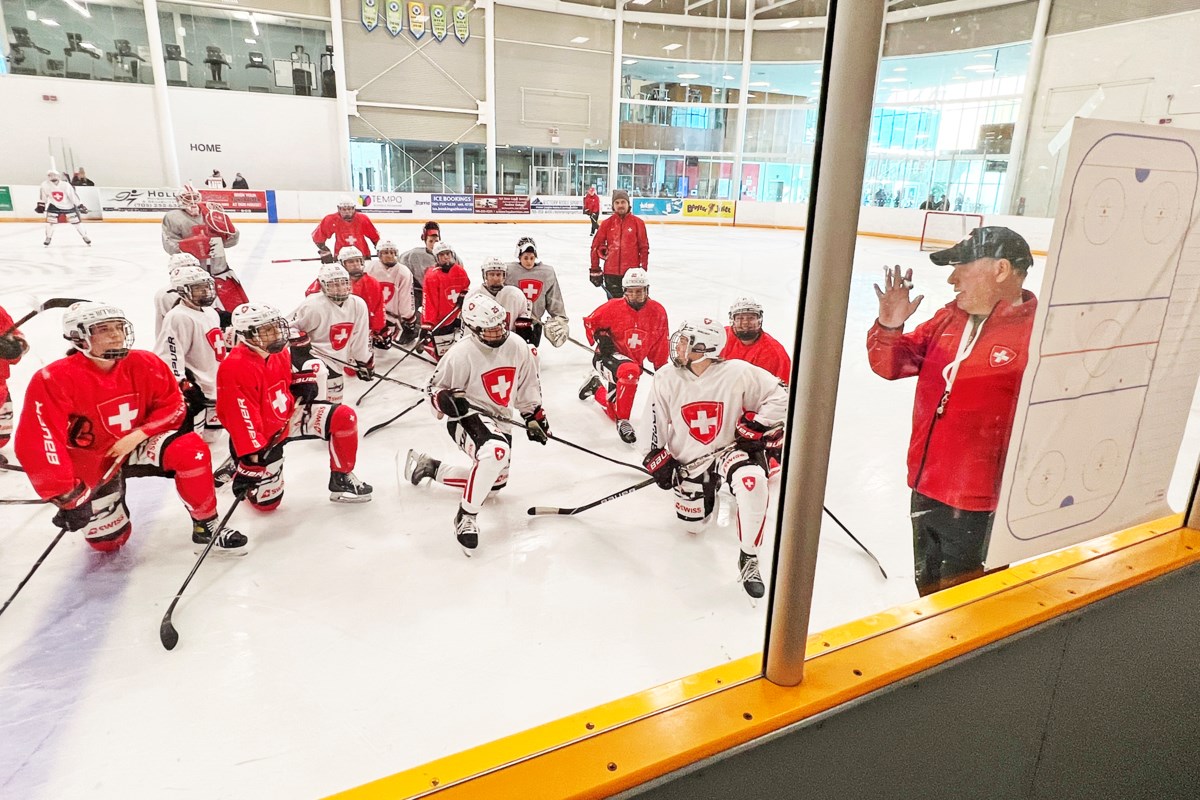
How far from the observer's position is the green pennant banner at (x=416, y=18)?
1772cm

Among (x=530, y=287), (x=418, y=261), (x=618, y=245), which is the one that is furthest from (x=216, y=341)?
(x=618, y=245)

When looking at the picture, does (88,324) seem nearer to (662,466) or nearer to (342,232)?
(662,466)

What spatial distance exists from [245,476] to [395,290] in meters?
3.53

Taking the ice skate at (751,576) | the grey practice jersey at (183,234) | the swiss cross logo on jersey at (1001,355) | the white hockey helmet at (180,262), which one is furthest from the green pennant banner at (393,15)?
the swiss cross logo on jersey at (1001,355)

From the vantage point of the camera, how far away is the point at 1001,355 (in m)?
1.43

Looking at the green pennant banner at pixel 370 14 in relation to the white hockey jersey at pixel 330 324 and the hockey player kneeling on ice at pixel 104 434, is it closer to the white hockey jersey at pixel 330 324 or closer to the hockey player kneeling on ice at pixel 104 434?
the white hockey jersey at pixel 330 324

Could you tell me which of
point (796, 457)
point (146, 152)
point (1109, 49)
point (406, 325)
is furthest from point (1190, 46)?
point (146, 152)

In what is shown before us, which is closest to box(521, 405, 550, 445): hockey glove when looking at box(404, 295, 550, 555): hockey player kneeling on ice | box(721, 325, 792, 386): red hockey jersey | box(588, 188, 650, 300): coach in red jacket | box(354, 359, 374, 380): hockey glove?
box(404, 295, 550, 555): hockey player kneeling on ice

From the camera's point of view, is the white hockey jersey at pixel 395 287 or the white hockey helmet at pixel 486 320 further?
the white hockey jersey at pixel 395 287

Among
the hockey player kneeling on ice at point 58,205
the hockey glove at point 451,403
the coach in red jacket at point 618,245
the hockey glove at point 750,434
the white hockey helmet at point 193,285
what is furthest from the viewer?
the hockey player kneeling on ice at point 58,205

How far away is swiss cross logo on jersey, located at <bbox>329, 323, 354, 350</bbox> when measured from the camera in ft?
15.4

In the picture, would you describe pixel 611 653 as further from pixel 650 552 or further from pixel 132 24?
pixel 132 24

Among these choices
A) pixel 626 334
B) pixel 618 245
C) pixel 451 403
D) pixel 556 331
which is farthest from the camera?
pixel 618 245

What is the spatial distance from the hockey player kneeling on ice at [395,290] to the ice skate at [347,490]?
9.78ft
